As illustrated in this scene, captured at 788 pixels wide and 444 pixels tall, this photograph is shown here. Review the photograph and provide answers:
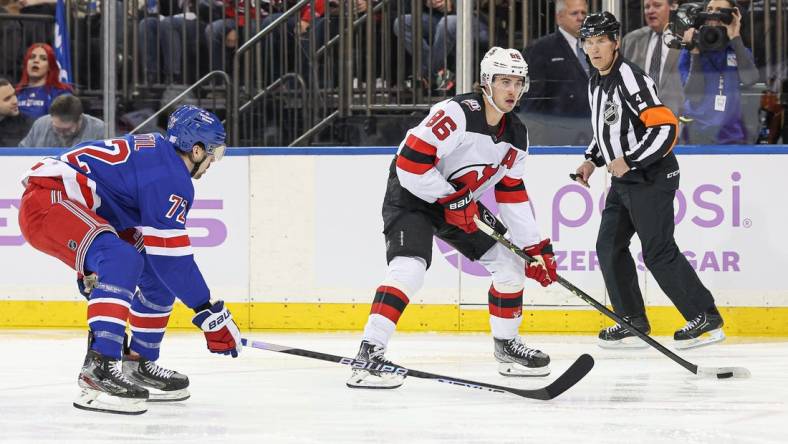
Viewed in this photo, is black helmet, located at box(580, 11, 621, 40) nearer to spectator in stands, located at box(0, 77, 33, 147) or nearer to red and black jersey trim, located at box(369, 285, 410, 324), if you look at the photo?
red and black jersey trim, located at box(369, 285, 410, 324)

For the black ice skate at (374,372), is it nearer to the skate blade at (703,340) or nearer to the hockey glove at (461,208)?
the hockey glove at (461,208)

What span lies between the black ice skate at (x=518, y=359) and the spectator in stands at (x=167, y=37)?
2.62 m

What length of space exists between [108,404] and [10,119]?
307 cm

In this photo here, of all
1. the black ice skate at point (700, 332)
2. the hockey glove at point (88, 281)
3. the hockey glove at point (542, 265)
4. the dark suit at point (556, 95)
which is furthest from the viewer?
the dark suit at point (556, 95)

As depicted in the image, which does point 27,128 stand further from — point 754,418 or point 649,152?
point 754,418

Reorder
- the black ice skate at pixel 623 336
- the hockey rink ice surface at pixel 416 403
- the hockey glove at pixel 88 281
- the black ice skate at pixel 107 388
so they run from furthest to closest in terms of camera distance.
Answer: the black ice skate at pixel 623 336 < the hockey glove at pixel 88 281 < the black ice skate at pixel 107 388 < the hockey rink ice surface at pixel 416 403

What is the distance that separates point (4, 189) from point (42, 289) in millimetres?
477

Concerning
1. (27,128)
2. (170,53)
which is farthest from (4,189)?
(170,53)

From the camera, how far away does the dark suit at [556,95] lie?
5.97 metres

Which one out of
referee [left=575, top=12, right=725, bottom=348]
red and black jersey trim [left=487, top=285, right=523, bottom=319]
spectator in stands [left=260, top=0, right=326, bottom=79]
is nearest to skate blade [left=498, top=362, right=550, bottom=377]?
red and black jersey trim [left=487, top=285, right=523, bottom=319]

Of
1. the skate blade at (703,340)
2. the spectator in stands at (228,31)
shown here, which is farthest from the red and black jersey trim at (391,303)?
the spectator in stands at (228,31)

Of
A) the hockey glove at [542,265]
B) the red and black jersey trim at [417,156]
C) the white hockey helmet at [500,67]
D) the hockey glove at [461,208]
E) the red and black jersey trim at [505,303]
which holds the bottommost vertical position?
the red and black jersey trim at [505,303]

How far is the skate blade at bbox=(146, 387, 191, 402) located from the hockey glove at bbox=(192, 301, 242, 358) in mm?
263

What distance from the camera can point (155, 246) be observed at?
3.62 meters
